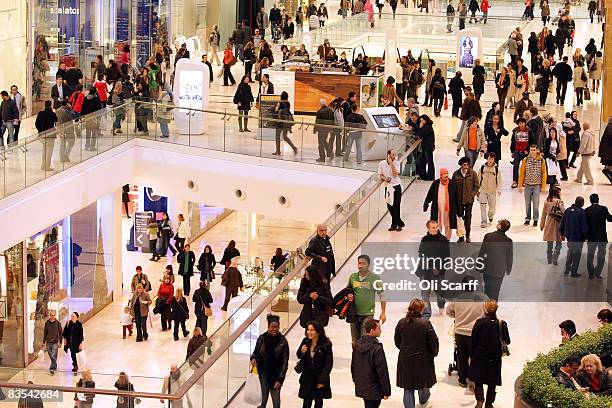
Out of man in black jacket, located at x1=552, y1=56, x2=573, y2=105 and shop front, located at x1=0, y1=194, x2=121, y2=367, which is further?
man in black jacket, located at x1=552, y1=56, x2=573, y2=105

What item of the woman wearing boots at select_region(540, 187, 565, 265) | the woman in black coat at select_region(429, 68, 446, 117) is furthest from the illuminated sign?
the woman wearing boots at select_region(540, 187, 565, 265)

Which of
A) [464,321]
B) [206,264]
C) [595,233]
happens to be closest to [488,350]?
[464,321]

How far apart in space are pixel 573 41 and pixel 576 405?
3461cm

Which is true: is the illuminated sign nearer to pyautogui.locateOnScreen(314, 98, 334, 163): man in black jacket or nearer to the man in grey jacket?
pyautogui.locateOnScreen(314, 98, 334, 163): man in black jacket

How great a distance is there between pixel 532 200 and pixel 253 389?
9.68 metres

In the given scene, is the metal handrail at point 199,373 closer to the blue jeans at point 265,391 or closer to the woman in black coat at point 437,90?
the blue jeans at point 265,391

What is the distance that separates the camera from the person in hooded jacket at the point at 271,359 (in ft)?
41.4

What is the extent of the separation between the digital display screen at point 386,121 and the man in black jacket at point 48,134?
6.15 m

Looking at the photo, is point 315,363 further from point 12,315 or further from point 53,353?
point 12,315

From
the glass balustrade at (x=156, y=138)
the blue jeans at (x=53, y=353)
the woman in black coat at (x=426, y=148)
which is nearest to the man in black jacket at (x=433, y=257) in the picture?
the woman in black coat at (x=426, y=148)

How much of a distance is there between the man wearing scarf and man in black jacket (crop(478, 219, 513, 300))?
9.28 feet

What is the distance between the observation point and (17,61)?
3219cm

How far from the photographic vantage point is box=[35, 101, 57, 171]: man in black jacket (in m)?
24.3

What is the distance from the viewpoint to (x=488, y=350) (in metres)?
13.2
